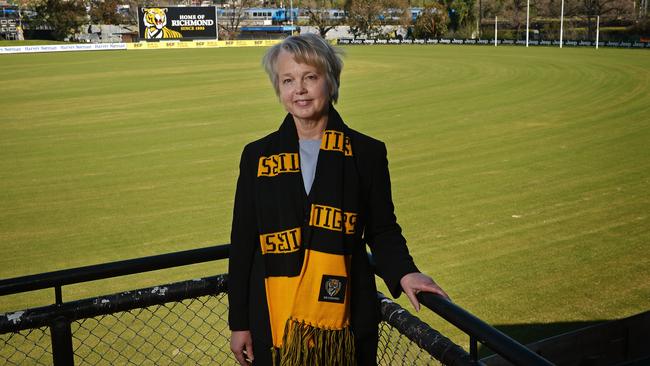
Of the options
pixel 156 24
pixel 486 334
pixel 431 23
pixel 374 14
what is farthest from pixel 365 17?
pixel 486 334

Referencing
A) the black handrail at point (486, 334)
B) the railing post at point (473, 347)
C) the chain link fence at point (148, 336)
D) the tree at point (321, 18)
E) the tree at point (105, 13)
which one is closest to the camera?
the black handrail at point (486, 334)

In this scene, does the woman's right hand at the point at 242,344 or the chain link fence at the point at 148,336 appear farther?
the chain link fence at the point at 148,336

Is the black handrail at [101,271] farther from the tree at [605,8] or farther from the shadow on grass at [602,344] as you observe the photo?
the tree at [605,8]

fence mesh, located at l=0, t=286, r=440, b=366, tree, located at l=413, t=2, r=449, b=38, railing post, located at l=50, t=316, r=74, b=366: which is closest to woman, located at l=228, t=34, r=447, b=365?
railing post, located at l=50, t=316, r=74, b=366

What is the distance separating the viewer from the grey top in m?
2.73

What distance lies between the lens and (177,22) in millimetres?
74375

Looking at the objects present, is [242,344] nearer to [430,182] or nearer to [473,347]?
[473,347]

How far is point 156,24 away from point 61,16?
2188 cm

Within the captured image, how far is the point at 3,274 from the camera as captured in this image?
8883 millimetres

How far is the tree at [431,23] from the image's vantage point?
281 feet

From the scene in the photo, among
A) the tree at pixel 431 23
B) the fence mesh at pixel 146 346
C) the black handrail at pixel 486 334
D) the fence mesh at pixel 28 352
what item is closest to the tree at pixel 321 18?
the tree at pixel 431 23

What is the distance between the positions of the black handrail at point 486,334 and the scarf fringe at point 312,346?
1.08 feet

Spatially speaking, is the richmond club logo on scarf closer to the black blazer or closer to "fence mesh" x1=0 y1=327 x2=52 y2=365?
the black blazer

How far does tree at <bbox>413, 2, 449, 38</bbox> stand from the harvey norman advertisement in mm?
24936
